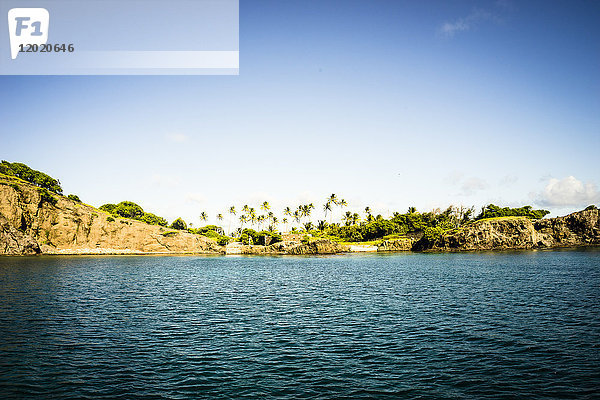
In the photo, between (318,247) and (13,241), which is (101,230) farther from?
(318,247)

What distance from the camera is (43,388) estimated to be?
19.6 m

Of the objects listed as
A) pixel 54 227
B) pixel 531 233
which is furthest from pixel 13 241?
pixel 531 233

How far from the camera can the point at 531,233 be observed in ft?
568

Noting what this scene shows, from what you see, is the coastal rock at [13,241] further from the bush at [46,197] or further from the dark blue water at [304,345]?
the dark blue water at [304,345]

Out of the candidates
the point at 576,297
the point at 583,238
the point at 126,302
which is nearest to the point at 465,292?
the point at 576,297

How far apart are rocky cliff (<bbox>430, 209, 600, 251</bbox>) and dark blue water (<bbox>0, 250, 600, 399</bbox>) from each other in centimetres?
13715

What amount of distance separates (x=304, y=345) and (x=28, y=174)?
675 feet

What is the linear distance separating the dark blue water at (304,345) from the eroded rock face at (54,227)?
119433 mm

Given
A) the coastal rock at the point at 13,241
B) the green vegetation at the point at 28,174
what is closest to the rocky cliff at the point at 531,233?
the coastal rock at the point at 13,241

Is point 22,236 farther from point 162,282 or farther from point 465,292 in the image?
point 465,292

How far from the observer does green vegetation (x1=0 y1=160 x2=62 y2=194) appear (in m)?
172

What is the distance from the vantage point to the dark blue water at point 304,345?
19766mm

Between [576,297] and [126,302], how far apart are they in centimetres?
6084

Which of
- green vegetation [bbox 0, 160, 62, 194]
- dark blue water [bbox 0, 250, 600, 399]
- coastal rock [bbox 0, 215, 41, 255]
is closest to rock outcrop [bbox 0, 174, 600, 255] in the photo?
coastal rock [bbox 0, 215, 41, 255]
